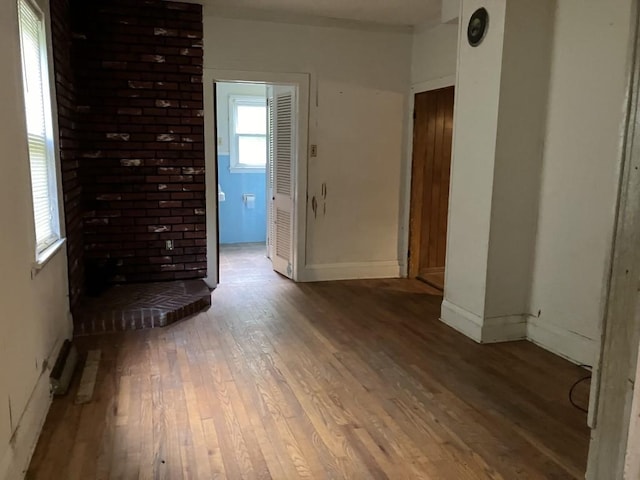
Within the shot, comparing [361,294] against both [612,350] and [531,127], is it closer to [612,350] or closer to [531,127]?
[531,127]

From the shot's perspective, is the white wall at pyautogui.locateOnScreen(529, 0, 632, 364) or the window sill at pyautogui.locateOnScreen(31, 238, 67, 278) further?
the white wall at pyautogui.locateOnScreen(529, 0, 632, 364)

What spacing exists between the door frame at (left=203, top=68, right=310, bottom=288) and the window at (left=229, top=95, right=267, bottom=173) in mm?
2435

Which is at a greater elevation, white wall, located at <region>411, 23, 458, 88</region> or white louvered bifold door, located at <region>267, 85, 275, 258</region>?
white wall, located at <region>411, 23, 458, 88</region>

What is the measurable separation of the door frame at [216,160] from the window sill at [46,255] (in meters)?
1.69

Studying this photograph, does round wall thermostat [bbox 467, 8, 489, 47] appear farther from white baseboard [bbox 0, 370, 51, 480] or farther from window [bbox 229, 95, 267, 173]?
window [bbox 229, 95, 267, 173]

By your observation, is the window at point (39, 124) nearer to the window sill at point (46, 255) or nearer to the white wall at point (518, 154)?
the window sill at point (46, 255)

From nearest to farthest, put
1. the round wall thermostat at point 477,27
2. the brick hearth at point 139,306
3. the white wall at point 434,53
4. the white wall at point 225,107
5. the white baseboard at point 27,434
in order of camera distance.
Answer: the white baseboard at point 27,434 → the round wall thermostat at point 477,27 → the brick hearth at point 139,306 → the white wall at point 434,53 → the white wall at point 225,107

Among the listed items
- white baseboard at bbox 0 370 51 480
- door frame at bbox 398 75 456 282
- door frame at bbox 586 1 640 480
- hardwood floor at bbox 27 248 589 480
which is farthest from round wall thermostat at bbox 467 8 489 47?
white baseboard at bbox 0 370 51 480

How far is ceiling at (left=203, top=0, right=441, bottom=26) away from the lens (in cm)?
443

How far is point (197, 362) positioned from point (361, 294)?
2092 mm

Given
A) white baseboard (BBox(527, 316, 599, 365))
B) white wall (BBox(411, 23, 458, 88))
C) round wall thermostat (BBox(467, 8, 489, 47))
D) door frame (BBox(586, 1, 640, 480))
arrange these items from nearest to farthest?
door frame (BBox(586, 1, 640, 480)), white baseboard (BBox(527, 316, 599, 365)), round wall thermostat (BBox(467, 8, 489, 47)), white wall (BBox(411, 23, 458, 88))

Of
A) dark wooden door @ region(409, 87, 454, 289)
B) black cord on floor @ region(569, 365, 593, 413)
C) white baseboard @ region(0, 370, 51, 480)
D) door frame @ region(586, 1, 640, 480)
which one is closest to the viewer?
door frame @ region(586, 1, 640, 480)

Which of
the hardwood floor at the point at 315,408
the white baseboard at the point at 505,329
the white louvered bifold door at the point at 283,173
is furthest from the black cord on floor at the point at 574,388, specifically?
the white louvered bifold door at the point at 283,173

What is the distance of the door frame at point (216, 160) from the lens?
479cm
